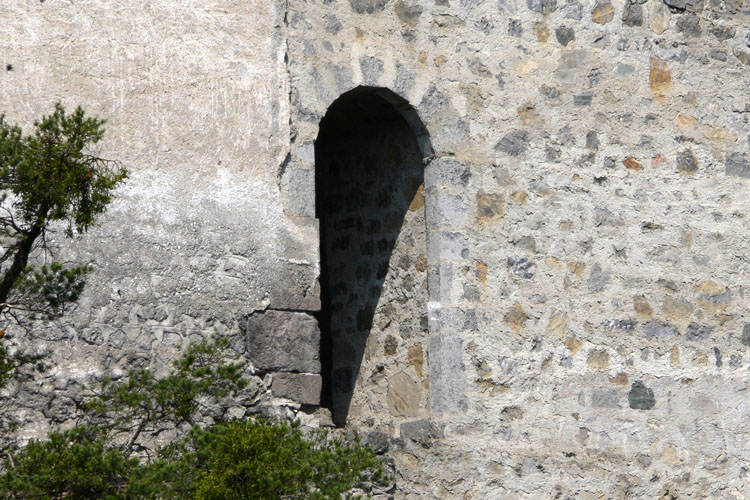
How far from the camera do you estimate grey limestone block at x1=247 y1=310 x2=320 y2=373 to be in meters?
4.75

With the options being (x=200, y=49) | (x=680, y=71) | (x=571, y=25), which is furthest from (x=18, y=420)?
(x=680, y=71)

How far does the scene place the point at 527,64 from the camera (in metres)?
5.60

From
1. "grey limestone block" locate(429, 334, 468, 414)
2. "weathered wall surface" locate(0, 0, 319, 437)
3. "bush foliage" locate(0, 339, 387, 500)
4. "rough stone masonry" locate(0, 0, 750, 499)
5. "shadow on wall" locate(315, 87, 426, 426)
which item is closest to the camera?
"bush foliage" locate(0, 339, 387, 500)

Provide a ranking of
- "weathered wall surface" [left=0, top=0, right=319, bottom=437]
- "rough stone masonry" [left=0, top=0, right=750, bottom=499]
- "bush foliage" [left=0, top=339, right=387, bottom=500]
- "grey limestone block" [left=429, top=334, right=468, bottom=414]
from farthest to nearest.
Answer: "grey limestone block" [left=429, top=334, right=468, bottom=414] < "rough stone masonry" [left=0, top=0, right=750, bottom=499] < "weathered wall surface" [left=0, top=0, right=319, bottom=437] < "bush foliage" [left=0, top=339, right=387, bottom=500]

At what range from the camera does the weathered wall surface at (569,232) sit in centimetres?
521

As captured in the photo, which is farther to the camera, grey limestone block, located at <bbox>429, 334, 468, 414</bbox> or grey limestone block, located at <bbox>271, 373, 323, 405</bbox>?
grey limestone block, located at <bbox>429, 334, 468, 414</bbox>

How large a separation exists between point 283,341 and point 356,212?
1.41 m

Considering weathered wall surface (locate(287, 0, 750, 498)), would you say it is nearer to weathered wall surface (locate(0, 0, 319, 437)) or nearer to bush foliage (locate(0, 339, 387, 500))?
weathered wall surface (locate(0, 0, 319, 437))

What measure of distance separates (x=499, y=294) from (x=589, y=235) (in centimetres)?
60

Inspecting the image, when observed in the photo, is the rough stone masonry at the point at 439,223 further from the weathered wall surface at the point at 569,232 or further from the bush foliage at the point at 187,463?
the bush foliage at the point at 187,463

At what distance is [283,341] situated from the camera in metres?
4.79

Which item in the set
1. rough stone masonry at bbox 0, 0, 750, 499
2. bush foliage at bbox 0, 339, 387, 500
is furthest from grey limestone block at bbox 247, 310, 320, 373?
bush foliage at bbox 0, 339, 387, 500

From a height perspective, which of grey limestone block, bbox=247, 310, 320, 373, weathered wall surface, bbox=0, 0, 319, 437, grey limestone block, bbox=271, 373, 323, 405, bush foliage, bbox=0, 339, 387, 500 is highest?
weathered wall surface, bbox=0, 0, 319, 437

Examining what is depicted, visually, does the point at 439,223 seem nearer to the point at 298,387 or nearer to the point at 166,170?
the point at 298,387
